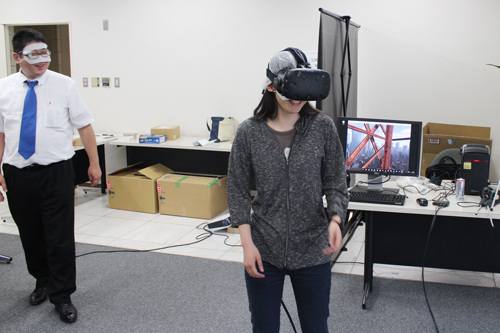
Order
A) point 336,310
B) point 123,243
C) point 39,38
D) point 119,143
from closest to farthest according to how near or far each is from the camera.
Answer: point 39,38 → point 336,310 → point 123,243 → point 119,143

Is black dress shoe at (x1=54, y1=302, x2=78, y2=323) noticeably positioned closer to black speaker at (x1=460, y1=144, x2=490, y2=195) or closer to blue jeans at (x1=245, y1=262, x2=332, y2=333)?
blue jeans at (x1=245, y1=262, x2=332, y2=333)

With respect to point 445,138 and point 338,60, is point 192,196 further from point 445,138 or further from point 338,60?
point 445,138

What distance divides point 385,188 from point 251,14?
8.82ft

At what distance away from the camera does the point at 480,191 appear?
7.83 feet

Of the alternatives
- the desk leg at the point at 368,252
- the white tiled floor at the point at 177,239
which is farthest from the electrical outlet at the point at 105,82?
the desk leg at the point at 368,252

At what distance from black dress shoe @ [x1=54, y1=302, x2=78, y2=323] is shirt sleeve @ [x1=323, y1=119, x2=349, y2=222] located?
161cm

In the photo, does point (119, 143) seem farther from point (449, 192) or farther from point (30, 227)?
point (449, 192)

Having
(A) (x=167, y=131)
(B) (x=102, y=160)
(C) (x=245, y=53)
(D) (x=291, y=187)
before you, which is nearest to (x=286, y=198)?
(D) (x=291, y=187)

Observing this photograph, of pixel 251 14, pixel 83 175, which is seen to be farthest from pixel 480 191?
pixel 83 175

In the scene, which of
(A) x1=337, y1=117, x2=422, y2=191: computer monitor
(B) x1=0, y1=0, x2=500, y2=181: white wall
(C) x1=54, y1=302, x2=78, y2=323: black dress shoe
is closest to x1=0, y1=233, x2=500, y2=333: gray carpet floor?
(C) x1=54, y1=302, x2=78, y2=323: black dress shoe

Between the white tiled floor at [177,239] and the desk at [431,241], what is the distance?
21cm

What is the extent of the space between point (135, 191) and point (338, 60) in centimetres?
224

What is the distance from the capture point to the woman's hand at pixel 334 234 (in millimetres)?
1229

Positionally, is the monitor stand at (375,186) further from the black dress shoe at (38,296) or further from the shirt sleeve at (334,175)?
the black dress shoe at (38,296)
